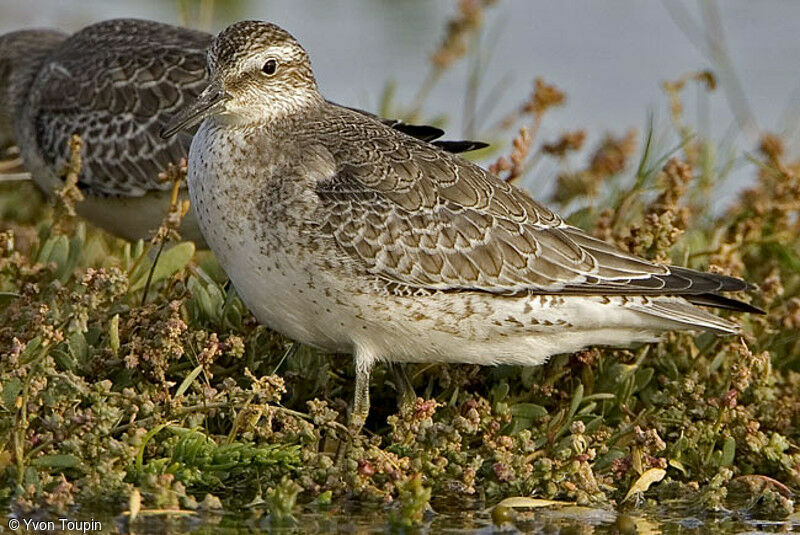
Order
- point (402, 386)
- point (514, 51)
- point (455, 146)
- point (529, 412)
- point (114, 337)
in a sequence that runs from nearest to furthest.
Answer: point (114, 337)
point (529, 412)
point (402, 386)
point (455, 146)
point (514, 51)

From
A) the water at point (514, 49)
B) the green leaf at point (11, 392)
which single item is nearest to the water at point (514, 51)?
the water at point (514, 49)

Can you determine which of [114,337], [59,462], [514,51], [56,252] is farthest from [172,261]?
[514,51]

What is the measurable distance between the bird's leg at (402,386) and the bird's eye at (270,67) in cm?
145

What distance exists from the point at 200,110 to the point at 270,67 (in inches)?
17.0

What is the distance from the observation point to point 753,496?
19.6ft

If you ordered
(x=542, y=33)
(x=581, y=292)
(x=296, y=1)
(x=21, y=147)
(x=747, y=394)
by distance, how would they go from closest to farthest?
(x=581, y=292)
(x=747, y=394)
(x=21, y=147)
(x=542, y=33)
(x=296, y=1)

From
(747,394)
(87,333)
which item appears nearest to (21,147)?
(87,333)

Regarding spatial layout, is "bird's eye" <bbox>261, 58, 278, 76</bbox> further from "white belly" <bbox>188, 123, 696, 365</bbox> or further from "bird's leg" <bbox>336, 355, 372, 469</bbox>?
"bird's leg" <bbox>336, 355, 372, 469</bbox>

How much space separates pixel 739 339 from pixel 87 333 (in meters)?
3.05

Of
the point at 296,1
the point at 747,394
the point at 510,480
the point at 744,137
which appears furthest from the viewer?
the point at 296,1

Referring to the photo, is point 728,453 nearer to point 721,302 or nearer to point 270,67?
point 721,302

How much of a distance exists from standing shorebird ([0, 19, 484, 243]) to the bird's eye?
1.50 metres

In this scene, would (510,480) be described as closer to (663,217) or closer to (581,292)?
(581,292)

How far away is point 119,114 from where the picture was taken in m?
8.45
